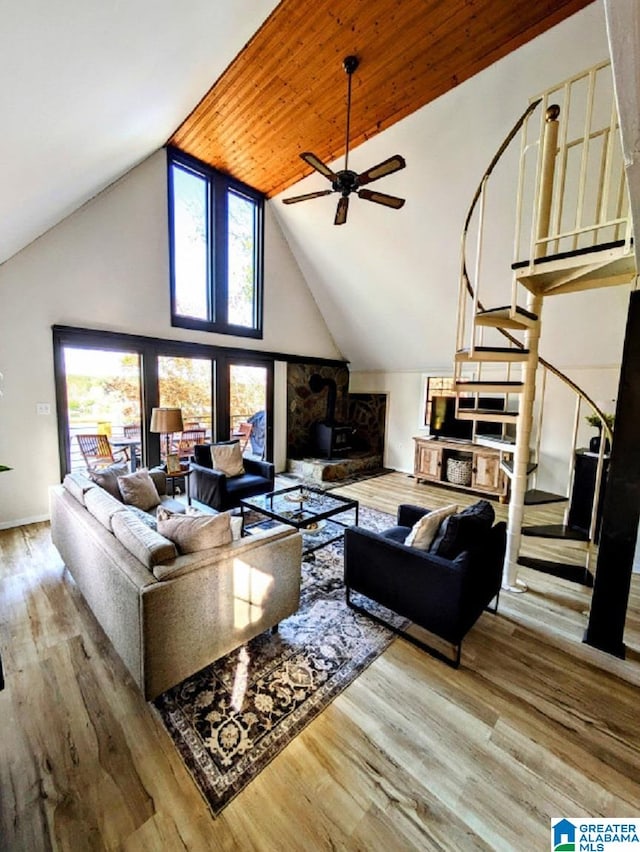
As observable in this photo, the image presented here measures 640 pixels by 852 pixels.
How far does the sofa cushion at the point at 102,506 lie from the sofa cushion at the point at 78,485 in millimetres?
91

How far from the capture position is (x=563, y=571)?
9.46 ft

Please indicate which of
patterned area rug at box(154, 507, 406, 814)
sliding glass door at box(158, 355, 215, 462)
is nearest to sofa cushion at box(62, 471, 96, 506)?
patterned area rug at box(154, 507, 406, 814)

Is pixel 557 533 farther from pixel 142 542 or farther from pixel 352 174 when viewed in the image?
pixel 352 174

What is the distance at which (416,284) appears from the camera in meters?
5.02

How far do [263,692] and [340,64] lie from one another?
4925 millimetres

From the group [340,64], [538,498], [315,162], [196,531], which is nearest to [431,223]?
[340,64]

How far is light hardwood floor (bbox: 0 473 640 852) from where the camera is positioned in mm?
1270

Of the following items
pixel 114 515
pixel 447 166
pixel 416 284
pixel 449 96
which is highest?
pixel 449 96

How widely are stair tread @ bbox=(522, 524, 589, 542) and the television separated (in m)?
3.00

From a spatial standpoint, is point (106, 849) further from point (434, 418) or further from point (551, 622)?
point (434, 418)

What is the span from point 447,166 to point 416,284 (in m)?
1.50

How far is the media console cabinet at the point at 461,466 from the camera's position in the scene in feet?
17.5

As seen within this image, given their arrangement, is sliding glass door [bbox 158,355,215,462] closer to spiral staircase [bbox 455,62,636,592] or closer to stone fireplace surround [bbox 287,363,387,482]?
stone fireplace surround [bbox 287,363,387,482]

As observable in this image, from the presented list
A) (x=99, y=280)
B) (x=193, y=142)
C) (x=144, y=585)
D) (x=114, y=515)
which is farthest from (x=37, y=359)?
(x=144, y=585)
